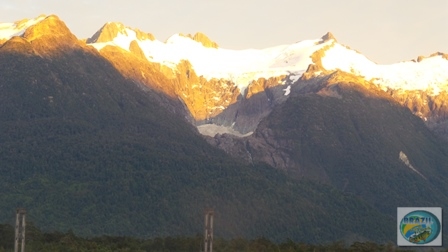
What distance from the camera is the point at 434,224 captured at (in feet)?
307

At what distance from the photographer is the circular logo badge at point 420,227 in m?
93.3

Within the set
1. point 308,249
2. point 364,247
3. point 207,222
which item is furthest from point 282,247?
point 207,222

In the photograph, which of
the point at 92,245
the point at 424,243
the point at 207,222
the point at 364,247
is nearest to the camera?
the point at 424,243

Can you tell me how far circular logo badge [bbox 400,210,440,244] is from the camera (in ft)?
306

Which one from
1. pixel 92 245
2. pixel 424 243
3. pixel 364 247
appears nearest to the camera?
pixel 424 243

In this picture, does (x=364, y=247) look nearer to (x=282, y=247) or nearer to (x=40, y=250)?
(x=282, y=247)

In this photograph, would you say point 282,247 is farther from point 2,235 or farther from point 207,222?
point 207,222

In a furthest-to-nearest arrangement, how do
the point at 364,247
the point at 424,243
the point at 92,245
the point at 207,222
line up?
the point at 92,245 → the point at 364,247 → the point at 207,222 → the point at 424,243

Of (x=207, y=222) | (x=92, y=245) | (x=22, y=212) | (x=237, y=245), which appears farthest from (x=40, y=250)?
(x=207, y=222)

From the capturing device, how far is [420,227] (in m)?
93.9

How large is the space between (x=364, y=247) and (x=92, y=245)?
4519cm

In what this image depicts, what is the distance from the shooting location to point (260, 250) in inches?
7279

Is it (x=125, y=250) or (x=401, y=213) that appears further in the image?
(x=125, y=250)

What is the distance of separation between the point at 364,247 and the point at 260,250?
18.4 metres
